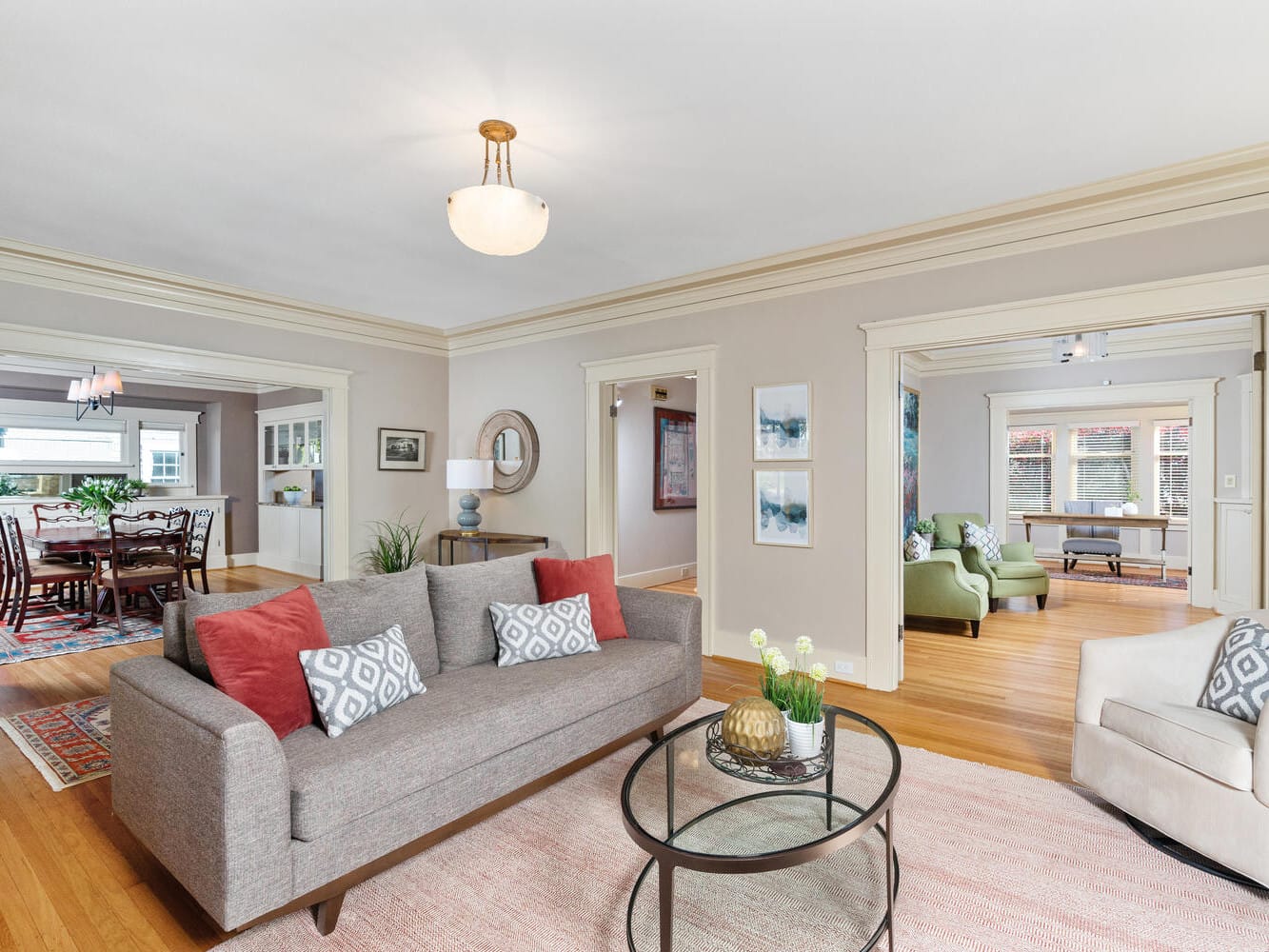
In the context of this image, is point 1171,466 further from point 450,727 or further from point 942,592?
point 450,727

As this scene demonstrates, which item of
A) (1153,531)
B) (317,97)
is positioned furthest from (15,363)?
(1153,531)

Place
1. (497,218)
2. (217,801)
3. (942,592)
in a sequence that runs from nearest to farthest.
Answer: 1. (217,801)
2. (497,218)
3. (942,592)

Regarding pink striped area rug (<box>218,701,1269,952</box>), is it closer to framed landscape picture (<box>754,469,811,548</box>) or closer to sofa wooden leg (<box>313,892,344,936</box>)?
sofa wooden leg (<box>313,892,344,936</box>)

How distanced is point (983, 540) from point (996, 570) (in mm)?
284

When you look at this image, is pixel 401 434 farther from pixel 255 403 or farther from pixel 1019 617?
pixel 1019 617

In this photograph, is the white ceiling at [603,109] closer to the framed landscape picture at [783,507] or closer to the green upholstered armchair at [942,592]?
the framed landscape picture at [783,507]

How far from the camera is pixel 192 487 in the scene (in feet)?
28.6

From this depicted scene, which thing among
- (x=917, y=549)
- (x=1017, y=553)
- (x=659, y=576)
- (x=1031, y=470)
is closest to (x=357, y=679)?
(x=917, y=549)

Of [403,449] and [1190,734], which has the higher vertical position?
[403,449]

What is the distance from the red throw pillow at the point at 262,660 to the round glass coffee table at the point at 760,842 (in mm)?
1068

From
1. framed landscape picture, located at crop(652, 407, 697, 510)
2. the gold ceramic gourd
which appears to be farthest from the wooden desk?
the gold ceramic gourd

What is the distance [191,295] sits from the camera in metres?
4.50

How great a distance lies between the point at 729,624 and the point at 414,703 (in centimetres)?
251

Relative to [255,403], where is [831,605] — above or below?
below
